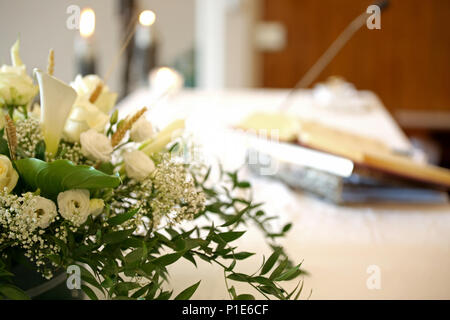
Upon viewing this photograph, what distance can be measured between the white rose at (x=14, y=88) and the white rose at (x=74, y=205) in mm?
142

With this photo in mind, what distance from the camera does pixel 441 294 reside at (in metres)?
0.75

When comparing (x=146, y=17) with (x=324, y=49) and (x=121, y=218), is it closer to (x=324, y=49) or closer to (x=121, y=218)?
(x=121, y=218)

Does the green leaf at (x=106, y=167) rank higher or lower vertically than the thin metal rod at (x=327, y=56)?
lower

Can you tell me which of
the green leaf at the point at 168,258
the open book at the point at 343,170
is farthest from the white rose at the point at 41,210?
the open book at the point at 343,170

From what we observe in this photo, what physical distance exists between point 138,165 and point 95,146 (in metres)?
0.05

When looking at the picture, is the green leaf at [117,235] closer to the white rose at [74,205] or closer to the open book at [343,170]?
the white rose at [74,205]

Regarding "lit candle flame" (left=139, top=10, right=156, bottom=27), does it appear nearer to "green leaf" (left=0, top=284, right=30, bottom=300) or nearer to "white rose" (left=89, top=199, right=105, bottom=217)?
"white rose" (left=89, top=199, right=105, bottom=217)

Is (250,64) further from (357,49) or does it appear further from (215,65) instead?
(357,49)

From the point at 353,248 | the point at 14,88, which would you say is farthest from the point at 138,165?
the point at 353,248

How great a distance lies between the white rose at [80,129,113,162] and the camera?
1.75ft

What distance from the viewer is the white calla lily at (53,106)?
52cm

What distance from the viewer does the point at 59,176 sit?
1.63ft
